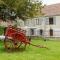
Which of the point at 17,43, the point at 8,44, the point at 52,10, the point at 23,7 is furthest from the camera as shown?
the point at 52,10

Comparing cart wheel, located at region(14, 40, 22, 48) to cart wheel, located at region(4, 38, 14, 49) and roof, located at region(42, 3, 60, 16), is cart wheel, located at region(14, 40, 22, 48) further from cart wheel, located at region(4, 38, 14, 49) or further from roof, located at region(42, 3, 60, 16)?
roof, located at region(42, 3, 60, 16)

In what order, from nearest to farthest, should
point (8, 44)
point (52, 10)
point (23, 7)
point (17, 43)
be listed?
point (17, 43) → point (8, 44) → point (23, 7) → point (52, 10)

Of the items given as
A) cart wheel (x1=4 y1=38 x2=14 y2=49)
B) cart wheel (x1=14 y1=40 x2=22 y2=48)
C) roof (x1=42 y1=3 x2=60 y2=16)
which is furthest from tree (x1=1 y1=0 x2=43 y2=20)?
roof (x1=42 y1=3 x2=60 y2=16)

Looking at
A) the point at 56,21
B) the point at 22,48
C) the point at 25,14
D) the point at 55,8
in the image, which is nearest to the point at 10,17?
the point at 25,14

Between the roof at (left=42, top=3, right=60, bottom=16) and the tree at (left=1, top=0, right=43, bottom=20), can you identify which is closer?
the tree at (left=1, top=0, right=43, bottom=20)

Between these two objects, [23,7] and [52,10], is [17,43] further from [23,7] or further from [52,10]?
[52,10]

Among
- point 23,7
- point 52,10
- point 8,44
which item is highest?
point 52,10

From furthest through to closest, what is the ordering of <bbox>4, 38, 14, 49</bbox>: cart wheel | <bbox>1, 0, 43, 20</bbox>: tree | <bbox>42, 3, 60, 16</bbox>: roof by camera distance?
1. <bbox>42, 3, 60, 16</bbox>: roof
2. <bbox>1, 0, 43, 20</bbox>: tree
3. <bbox>4, 38, 14, 49</bbox>: cart wheel

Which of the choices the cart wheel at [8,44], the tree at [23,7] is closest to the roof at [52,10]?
the tree at [23,7]

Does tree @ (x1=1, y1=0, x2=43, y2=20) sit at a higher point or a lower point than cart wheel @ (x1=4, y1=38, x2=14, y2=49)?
higher

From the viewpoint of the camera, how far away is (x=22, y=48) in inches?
703

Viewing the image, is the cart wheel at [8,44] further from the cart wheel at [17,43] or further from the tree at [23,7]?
the tree at [23,7]

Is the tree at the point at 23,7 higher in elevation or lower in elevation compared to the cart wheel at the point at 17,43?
higher

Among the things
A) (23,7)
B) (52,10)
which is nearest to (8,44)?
(23,7)
